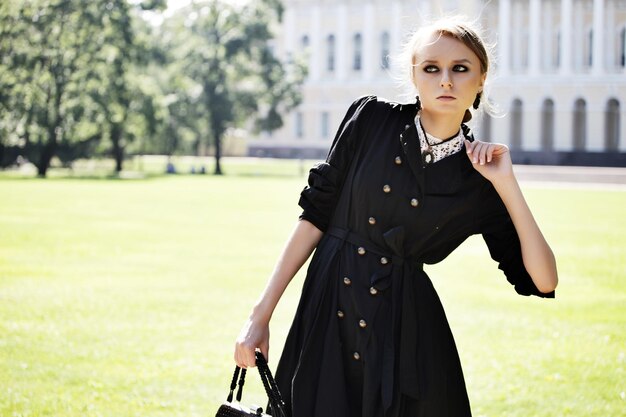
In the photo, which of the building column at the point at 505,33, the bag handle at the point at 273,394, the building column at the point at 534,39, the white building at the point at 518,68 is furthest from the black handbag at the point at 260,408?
the building column at the point at 505,33

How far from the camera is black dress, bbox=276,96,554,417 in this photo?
259 cm

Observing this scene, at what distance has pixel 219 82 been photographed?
52.2 metres

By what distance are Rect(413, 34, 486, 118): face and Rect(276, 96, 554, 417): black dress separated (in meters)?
0.12

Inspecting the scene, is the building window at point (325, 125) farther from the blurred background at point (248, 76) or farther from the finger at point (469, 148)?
the finger at point (469, 148)

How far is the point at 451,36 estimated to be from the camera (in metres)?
2.62

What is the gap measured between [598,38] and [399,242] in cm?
7027

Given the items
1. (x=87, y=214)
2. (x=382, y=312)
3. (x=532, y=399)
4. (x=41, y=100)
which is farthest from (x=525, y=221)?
(x=41, y=100)

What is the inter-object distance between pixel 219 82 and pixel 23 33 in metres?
12.1

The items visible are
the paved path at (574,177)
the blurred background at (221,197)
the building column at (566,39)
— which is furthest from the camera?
the building column at (566,39)

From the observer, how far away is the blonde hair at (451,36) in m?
2.61

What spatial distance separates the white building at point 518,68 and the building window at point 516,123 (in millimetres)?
74

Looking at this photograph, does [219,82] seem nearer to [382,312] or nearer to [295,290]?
[295,290]

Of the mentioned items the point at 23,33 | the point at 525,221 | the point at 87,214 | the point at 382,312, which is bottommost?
the point at 87,214

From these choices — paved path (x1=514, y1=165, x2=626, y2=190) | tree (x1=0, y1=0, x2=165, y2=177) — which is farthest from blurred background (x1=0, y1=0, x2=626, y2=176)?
paved path (x1=514, y1=165, x2=626, y2=190)
